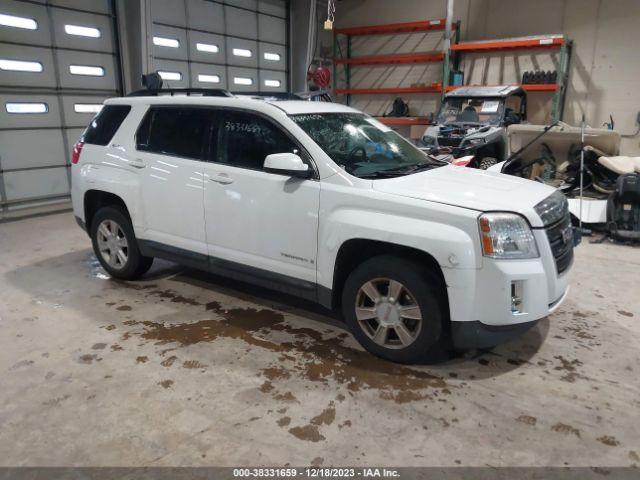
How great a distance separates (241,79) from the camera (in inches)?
427

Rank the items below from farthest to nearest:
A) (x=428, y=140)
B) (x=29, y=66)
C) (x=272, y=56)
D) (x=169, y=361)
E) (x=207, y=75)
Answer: (x=272, y=56), (x=207, y=75), (x=428, y=140), (x=29, y=66), (x=169, y=361)

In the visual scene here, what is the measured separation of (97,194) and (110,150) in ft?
1.61

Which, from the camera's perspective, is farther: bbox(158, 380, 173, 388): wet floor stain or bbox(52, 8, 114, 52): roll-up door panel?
bbox(52, 8, 114, 52): roll-up door panel

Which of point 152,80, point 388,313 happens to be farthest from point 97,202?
point 388,313

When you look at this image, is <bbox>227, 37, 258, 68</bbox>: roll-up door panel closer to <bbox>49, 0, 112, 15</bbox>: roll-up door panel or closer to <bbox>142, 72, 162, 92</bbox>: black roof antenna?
<bbox>49, 0, 112, 15</bbox>: roll-up door panel

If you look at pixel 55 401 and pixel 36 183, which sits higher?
pixel 36 183

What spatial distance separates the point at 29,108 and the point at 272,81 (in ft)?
18.6

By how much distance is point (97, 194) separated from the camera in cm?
454

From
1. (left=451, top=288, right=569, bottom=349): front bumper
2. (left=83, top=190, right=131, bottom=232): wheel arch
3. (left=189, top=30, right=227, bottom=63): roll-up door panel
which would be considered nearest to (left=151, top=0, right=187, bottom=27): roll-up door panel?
(left=189, top=30, right=227, bottom=63): roll-up door panel

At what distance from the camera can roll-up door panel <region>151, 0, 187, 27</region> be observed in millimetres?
8875

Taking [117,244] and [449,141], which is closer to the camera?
[117,244]

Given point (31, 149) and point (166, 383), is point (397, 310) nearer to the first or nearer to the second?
point (166, 383)

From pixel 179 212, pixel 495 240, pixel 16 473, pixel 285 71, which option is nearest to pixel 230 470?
pixel 16 473

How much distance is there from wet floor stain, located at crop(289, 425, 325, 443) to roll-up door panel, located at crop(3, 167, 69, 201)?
24.0 feet
